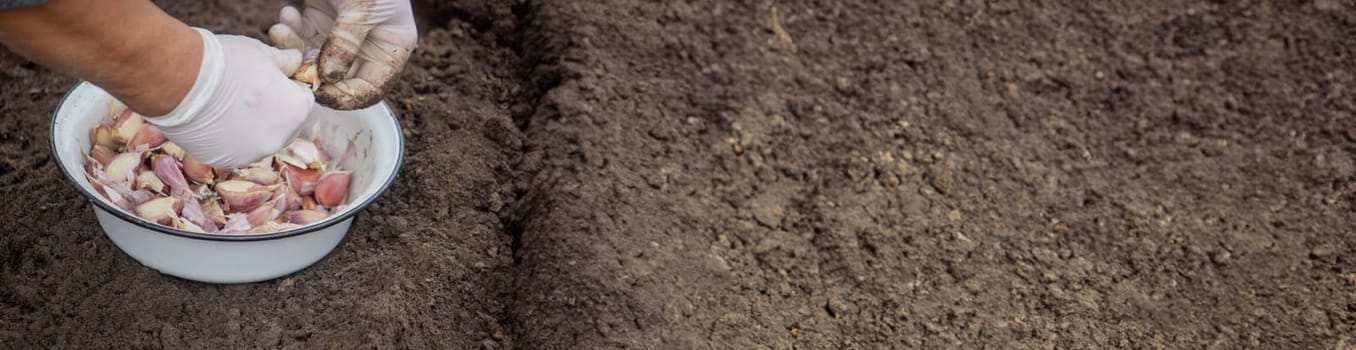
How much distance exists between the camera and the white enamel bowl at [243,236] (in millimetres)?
1656

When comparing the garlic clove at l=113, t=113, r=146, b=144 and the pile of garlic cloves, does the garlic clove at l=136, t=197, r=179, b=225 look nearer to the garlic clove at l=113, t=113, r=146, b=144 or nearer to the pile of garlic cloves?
the pile of garlic cloves

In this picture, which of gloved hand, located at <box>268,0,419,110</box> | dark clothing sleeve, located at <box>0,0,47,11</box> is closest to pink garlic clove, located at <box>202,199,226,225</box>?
gloved hand, located at <box>268,0,419,110</box>

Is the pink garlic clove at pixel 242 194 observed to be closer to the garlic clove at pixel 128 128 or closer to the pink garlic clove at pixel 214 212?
the pink garlic clove at pixel 214 212

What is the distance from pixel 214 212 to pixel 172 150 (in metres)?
0.13

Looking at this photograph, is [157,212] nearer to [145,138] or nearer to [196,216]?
[196,216]

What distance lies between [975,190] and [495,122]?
0.93 meters

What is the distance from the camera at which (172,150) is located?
180 cm

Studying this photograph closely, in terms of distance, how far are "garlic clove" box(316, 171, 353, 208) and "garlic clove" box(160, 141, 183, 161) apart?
21 centimetres

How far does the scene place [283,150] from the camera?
1.84 m

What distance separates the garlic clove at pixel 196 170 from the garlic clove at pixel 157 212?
0.10m

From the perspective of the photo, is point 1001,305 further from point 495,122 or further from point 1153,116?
point 495,122

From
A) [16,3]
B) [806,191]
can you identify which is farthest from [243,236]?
[806,191]

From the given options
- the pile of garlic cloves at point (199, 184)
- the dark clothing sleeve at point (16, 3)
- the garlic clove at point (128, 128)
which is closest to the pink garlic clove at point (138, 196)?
the pile of garlic cloves at point (199, 184)

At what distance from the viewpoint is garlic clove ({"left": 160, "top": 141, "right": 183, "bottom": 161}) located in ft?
5.90
